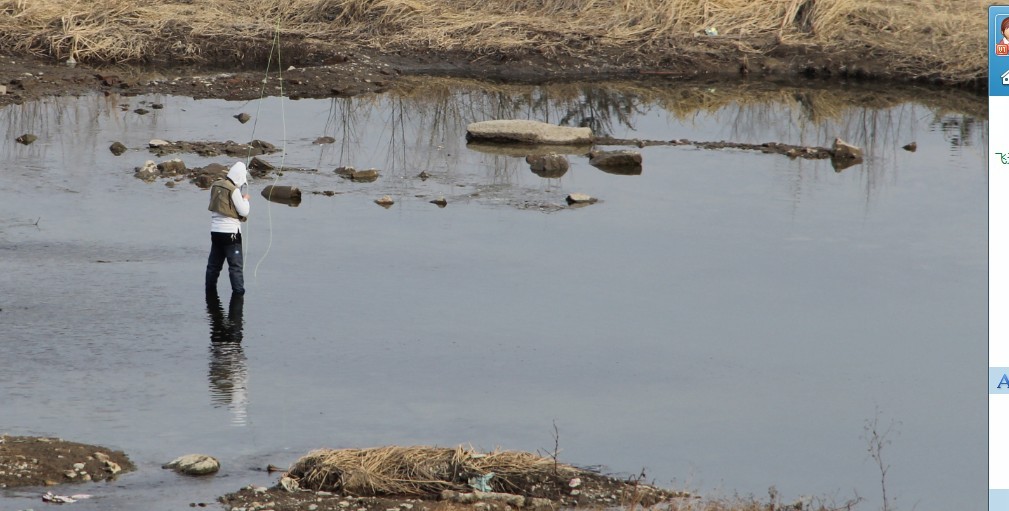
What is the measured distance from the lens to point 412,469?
29.1 feet

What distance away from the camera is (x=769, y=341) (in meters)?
12.5

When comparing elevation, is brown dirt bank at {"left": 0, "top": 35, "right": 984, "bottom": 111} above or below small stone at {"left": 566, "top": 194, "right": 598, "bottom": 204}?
above

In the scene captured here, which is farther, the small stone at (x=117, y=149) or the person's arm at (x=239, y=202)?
the small stone at (x=117, y=149)

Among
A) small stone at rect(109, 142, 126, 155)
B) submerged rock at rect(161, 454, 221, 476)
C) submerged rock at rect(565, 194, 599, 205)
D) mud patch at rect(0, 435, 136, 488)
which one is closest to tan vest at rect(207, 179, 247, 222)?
mud patch at rect(0, 435, 136, 488)

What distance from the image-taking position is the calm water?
9.95 meters

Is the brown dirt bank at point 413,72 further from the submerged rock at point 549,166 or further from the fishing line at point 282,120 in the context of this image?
the submerged rock at point 549,166

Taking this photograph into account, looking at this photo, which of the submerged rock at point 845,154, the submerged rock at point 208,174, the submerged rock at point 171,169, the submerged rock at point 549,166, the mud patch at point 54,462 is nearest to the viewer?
the mud patch at point 54,462

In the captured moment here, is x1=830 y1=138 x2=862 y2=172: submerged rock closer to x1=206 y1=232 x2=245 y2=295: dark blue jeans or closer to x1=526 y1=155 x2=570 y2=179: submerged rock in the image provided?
x1=526 y1=155 x2=570 y2=179: submerged rock

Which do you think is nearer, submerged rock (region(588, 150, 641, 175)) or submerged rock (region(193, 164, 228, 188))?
submerged rock (region(193, 164, 228, 188))

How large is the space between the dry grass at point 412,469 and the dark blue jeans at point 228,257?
4341 millimetres

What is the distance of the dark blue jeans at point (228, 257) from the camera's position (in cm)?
1300

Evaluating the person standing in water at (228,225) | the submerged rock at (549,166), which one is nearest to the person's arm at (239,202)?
the person standing in water at (228,225)

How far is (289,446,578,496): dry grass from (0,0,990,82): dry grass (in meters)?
19.1

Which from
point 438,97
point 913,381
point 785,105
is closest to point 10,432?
point 913,381
